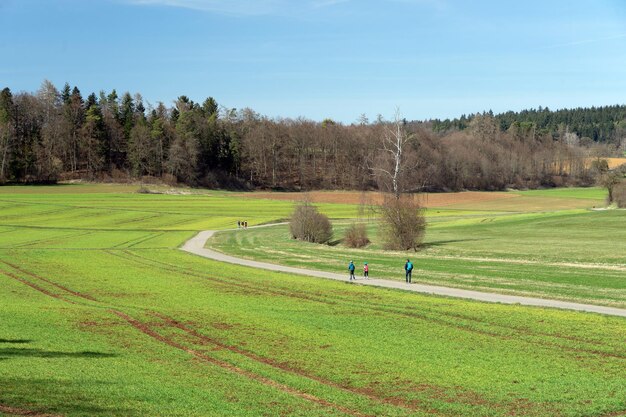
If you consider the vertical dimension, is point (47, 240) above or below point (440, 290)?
above

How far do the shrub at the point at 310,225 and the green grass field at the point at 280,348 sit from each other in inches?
959

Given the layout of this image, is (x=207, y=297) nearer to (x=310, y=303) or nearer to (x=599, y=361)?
(x=310, y=303)

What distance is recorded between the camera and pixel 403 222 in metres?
59.6

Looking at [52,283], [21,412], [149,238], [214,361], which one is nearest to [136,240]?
[149,238]

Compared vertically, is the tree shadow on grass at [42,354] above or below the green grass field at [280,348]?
above

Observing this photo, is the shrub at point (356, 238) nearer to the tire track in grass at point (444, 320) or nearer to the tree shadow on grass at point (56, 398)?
the tire track in grass at point (444, 320)

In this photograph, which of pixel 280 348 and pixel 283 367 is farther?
pixel 280 348

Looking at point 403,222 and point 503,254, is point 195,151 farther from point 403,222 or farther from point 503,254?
point 503,254

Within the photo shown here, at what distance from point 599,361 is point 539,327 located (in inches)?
209

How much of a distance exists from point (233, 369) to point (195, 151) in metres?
141

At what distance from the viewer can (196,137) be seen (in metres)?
168

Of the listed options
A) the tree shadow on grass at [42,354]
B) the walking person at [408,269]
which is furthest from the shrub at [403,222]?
the tree shadow on grass at [42,354]

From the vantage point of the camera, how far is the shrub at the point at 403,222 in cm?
5966

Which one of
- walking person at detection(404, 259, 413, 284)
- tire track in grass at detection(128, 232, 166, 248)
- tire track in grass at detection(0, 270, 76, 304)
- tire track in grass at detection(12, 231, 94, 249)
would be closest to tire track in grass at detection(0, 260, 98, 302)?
tire track in grass at detection(0, 270, 76, 304)
